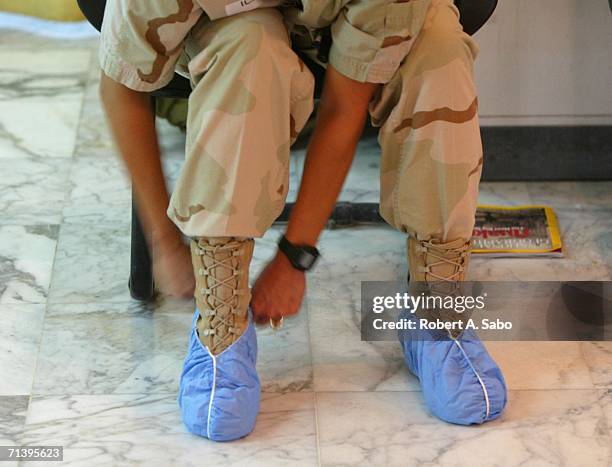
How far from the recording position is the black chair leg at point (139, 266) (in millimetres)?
1486

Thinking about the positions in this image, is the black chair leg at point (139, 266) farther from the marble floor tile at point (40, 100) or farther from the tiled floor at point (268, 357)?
the marble floor tile at point (40, 100)

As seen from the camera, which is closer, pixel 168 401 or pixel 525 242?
pixel 168 401

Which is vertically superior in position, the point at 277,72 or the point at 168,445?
the point at 277,72

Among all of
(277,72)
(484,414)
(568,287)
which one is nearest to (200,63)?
(277,72)

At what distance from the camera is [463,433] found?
1.32 m

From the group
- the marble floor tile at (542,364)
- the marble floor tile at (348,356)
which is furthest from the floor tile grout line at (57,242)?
the marble floor tile at (542,364)

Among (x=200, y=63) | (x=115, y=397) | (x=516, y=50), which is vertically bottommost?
(x=115, y=397)

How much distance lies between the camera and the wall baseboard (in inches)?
72.6

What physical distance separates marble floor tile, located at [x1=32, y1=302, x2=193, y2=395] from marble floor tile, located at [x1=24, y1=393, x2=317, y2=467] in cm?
3

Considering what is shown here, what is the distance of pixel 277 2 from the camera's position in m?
1.24

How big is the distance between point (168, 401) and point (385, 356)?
1.00 feet

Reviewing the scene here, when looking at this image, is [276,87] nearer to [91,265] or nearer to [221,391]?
[221,391]

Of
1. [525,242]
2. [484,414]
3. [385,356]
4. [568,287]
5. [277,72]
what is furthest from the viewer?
[525,242]

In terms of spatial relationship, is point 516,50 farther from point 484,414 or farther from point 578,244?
point 484,414
